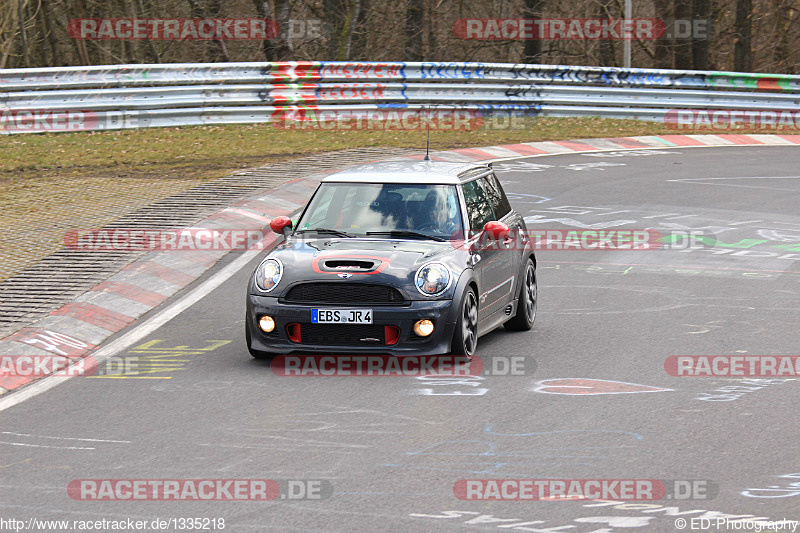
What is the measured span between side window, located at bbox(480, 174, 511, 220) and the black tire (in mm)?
544

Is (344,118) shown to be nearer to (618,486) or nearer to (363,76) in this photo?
(363,76)

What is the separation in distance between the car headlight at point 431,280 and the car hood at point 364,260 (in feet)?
0.14

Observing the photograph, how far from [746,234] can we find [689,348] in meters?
5.96

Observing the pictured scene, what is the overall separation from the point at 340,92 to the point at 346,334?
1564 centimetres

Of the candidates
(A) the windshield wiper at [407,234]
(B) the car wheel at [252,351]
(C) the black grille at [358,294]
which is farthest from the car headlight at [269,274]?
(A) the windshield wiper at [407,234]

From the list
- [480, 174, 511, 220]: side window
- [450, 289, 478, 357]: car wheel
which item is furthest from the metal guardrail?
[450, 289, 478, 357]: car wheel

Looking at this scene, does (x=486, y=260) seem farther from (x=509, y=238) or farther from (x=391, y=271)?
(x=391, y=271)

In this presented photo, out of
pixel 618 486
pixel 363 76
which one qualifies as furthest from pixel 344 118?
pixel 618 486

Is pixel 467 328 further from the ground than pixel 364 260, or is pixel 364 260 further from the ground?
pixel 364 260

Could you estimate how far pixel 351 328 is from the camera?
881 cm

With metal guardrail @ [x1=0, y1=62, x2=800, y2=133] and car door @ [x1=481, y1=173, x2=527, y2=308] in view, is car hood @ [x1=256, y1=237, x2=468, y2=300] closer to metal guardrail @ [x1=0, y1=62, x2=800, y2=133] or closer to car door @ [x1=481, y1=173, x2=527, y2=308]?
car door @ [x1=481, y1=173, x2=527, y2=308]

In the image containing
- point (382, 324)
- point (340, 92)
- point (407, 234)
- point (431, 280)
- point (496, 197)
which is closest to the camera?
point (382, 324)

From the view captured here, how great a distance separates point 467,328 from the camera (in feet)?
30.1

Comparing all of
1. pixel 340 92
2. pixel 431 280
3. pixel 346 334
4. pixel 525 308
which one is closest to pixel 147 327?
pixel 346 334
